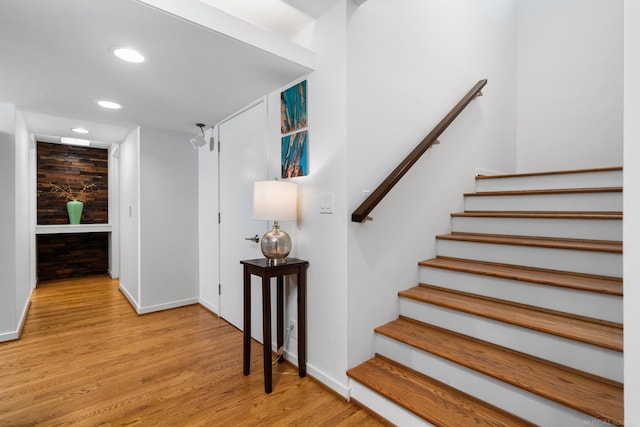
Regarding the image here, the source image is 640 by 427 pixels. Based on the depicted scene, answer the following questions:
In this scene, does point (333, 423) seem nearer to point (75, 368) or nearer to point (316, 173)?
point (316, 173)

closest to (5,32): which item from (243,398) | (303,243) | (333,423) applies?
(303,243)

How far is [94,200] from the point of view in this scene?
18.0ft

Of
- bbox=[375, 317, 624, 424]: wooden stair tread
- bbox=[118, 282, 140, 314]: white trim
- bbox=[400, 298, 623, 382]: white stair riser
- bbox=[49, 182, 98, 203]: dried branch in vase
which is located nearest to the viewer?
bbox=[375, 317, 624, 424]: wooden stair tread

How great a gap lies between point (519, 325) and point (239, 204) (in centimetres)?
238

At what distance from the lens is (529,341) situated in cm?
162

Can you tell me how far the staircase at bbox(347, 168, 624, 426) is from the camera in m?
1.41

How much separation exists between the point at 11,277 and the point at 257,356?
94.2 inches

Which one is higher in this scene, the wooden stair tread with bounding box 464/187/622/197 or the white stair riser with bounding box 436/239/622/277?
the wooden stair tread with bounding box 464/187/622/197

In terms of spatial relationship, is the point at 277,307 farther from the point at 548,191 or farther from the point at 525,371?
the point at 548,191

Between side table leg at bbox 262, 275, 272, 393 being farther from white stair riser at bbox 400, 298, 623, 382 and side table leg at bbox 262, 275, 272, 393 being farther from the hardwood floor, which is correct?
white stair riser at bbox 400, 298, 623, 382

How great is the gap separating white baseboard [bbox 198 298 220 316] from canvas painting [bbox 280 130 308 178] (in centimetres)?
191

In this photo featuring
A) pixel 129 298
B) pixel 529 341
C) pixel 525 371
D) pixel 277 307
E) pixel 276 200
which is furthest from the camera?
pixel 129 298

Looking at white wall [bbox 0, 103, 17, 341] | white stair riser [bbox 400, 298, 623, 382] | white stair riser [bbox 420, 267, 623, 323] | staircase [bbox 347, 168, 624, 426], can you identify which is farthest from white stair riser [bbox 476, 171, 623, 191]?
white wall [bbox 0, 103, 17, 341]
